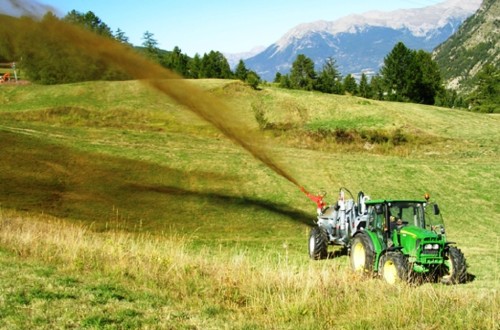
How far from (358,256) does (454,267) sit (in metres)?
2.71

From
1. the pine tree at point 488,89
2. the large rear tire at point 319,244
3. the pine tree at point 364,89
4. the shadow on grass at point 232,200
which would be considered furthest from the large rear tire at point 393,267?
the pine tree at point 488,89

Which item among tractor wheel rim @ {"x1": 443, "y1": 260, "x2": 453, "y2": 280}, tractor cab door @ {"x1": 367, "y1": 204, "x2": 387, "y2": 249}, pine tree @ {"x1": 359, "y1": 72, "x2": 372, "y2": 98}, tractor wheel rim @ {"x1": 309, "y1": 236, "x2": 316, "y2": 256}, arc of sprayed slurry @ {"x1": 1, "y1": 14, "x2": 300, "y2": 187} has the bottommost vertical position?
tractor wheel rim @ {"x1": 309, "y1": 236, "x2": 316, "y2": 256}

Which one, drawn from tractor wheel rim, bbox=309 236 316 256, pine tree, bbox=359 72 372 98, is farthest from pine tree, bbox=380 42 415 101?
tractor wheel rim, bbox=309 236 316 256

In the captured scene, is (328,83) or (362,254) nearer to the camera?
(362,254)

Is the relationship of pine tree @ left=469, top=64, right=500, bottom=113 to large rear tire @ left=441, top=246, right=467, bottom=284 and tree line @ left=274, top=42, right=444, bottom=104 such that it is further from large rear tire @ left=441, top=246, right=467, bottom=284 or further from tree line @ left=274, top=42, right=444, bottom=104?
large rear tire @ left=441, top=246, right=467, bottom=284

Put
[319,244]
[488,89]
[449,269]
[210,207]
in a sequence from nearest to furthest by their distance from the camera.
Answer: [449,269]
[319,244]
[210,207]
[488,89]

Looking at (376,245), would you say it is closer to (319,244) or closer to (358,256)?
(358,256)

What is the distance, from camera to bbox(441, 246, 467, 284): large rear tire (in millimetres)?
12625

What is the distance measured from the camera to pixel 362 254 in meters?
14.3

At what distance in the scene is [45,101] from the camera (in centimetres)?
5412

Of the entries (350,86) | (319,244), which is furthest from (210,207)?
(350,86)

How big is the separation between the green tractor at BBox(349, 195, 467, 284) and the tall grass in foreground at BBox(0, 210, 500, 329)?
204 cm

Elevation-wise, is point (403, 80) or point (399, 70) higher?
point (399, 70)

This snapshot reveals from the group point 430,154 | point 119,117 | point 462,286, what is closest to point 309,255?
point 462,286
